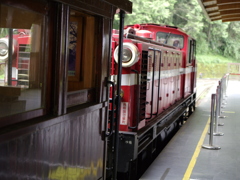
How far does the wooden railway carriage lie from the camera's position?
2.67 metres

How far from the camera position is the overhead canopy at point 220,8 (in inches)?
520

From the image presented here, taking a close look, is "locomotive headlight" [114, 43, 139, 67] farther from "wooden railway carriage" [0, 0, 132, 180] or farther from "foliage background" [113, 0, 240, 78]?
"foliage background" [113, 0, 240, 78]

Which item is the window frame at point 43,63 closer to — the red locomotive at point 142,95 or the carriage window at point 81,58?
the carriage window at point 81,58

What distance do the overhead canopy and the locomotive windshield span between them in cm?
140

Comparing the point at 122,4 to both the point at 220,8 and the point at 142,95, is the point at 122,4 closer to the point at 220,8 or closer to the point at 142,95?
the point at 142,95

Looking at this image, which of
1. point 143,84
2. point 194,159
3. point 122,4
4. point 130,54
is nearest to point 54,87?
point 122,4

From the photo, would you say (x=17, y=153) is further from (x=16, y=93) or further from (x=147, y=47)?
(x=147, y=47)

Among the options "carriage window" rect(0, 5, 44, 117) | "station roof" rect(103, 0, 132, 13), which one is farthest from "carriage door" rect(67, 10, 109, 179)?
"carriage window" rect(0, 5, 44, 117)

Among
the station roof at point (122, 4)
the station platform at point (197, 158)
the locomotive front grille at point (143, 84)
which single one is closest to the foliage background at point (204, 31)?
the station platform at point (197, 158)

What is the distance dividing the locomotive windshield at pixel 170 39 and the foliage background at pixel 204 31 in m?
28.9

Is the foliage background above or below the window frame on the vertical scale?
above

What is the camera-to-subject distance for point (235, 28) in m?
56.3

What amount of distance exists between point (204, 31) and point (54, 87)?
177 ft

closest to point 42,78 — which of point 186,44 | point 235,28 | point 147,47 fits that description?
point 147,47
